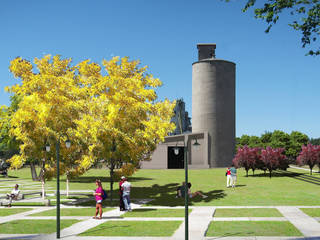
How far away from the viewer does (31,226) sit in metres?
15.6

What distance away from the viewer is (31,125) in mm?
23219

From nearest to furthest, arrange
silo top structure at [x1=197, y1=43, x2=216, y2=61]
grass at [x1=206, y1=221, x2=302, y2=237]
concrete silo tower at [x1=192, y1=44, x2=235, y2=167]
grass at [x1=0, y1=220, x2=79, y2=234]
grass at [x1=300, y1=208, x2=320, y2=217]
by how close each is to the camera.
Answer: grass at [x1=206, y1=221, x2=302, y2=237], grass at [x1=0, y1=220, x2=79, y2=234], grass at [x1=300, y1=208, x2=320, y2=217], concrete silo tower at [x1=192, y1=44, x2=235, y2=167], silo top structure at [x1=197, y1=43, x2=216, y2=61]

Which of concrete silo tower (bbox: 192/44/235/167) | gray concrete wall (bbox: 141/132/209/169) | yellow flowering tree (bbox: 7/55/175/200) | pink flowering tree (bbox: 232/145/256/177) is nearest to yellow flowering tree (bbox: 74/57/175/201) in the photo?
yellow flowering tree (bbox: 7/55/175/200)

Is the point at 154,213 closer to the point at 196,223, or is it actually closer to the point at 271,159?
the point at 196,223

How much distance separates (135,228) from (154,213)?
3.95 meters

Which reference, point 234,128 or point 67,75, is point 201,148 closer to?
point 234,128

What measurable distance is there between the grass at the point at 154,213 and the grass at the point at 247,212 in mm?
1717

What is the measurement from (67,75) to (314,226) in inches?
717

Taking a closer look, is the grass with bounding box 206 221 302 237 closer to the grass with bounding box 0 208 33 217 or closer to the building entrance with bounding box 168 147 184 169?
the grass with bounding box 0 208 33 217

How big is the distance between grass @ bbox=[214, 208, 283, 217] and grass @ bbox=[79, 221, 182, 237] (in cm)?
309

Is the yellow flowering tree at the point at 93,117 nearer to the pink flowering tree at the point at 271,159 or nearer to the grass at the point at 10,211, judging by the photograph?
the grass at the point at 10,211

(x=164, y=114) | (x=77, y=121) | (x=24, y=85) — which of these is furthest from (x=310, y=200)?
(x=24, y=85)

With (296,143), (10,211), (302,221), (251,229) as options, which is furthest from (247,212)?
(296,143)

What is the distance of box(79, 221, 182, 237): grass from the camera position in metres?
13.8
